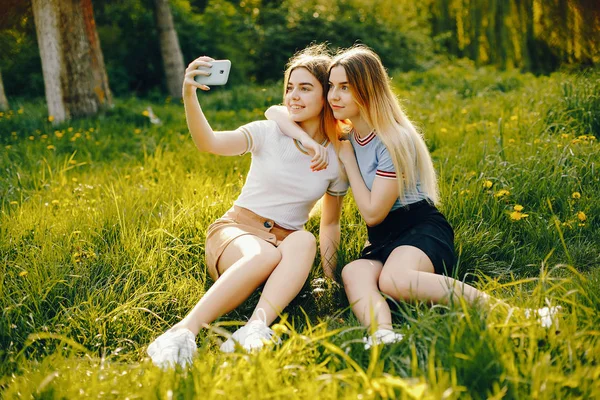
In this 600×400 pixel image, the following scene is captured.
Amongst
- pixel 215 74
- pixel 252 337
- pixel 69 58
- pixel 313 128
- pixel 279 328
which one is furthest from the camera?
pixel 69 58

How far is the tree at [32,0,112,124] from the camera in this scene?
538 centimetres

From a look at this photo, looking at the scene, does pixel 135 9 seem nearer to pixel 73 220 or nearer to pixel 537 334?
pixel 73 220

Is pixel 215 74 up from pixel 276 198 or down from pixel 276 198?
up

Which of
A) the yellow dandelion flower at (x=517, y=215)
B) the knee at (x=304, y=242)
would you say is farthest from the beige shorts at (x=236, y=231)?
the yellow dandelion flower at (x=517, y=215)

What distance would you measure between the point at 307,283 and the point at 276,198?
0.45 m

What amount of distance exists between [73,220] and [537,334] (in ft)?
7.75

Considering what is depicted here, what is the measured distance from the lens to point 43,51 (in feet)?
18.0

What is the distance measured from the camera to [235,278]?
2.32 meters

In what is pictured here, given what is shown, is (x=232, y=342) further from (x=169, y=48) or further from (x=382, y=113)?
(x=169, y=48)

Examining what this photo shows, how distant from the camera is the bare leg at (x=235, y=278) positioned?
224 centimetres

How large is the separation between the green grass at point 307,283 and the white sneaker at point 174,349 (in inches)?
2.8

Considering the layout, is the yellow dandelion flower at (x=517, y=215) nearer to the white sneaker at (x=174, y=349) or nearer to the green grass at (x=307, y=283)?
the green grass at (x=307, y=283)

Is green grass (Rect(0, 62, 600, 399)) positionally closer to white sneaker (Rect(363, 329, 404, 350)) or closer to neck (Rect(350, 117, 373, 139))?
white sneaker (Rect(363, 329, 404, 350))

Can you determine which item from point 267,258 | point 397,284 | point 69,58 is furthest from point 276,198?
point 69,58
